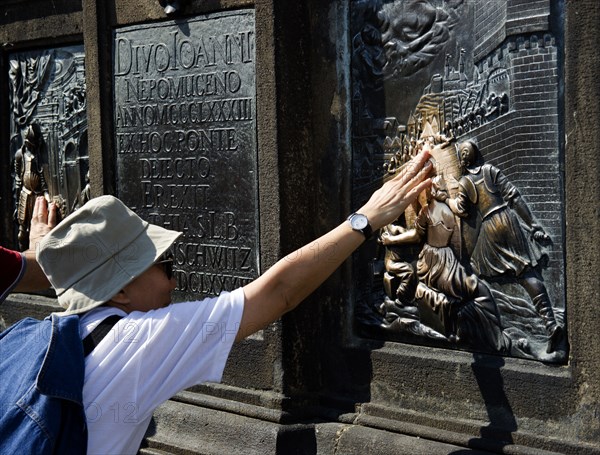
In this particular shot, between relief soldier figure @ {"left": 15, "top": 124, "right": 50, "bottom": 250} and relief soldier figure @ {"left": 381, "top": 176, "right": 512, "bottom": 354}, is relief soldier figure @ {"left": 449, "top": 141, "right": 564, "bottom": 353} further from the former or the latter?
relief soldier figure @ {"left": 15, "top": 124, "right": 50, "bottom": 250}

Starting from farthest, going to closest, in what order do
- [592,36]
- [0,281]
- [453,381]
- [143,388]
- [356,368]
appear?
[356,368] → [453,381] → [0,281] → [592,36] → [143,388]

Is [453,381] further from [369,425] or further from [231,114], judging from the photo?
[231,114]

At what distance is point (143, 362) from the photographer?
2641 mm

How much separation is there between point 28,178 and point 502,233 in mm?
3614

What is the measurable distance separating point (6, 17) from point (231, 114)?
Answer: 7.72ft

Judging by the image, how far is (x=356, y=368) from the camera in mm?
4520

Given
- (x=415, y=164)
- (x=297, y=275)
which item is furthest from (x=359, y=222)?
(x=415, y=164)

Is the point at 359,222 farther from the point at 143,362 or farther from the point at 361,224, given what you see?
the point at 143,362

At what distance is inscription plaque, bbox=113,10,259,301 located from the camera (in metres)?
4.75

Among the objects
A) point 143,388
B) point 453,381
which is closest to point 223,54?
point 453,381

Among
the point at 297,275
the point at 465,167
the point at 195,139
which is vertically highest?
the point at 195,139

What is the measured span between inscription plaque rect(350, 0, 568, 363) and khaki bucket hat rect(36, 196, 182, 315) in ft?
5.24

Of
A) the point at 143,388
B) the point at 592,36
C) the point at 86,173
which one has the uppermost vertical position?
the point at 592,36

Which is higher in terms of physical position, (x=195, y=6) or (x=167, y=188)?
(x=195, y=6)
